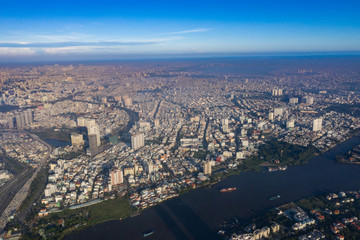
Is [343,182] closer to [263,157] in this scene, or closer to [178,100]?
[263,157]

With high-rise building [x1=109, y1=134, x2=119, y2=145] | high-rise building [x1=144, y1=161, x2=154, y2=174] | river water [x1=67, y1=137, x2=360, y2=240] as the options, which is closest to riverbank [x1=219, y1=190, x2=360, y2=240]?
river water [x1=67, y1=137, x2=360, y2=240]

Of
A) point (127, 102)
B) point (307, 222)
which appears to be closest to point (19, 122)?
point (127, 102)

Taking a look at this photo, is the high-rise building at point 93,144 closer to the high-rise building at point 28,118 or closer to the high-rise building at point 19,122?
the high-rise building at point 19,122

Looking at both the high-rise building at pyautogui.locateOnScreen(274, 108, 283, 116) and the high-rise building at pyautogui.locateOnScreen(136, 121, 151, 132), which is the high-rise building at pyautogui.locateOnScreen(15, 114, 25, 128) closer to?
the high-rise building at pyautogui.locateOnScreen(136, 121, 151, 132)

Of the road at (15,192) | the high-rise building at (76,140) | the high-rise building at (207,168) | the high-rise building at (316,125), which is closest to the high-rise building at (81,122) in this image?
the high-rise building at (76,140)

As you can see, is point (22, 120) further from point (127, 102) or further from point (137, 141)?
point (137, 141)

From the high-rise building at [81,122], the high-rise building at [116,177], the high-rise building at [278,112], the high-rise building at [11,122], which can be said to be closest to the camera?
the high-rise building at [116,177]

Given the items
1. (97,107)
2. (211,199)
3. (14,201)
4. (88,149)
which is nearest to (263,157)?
(211,199)
